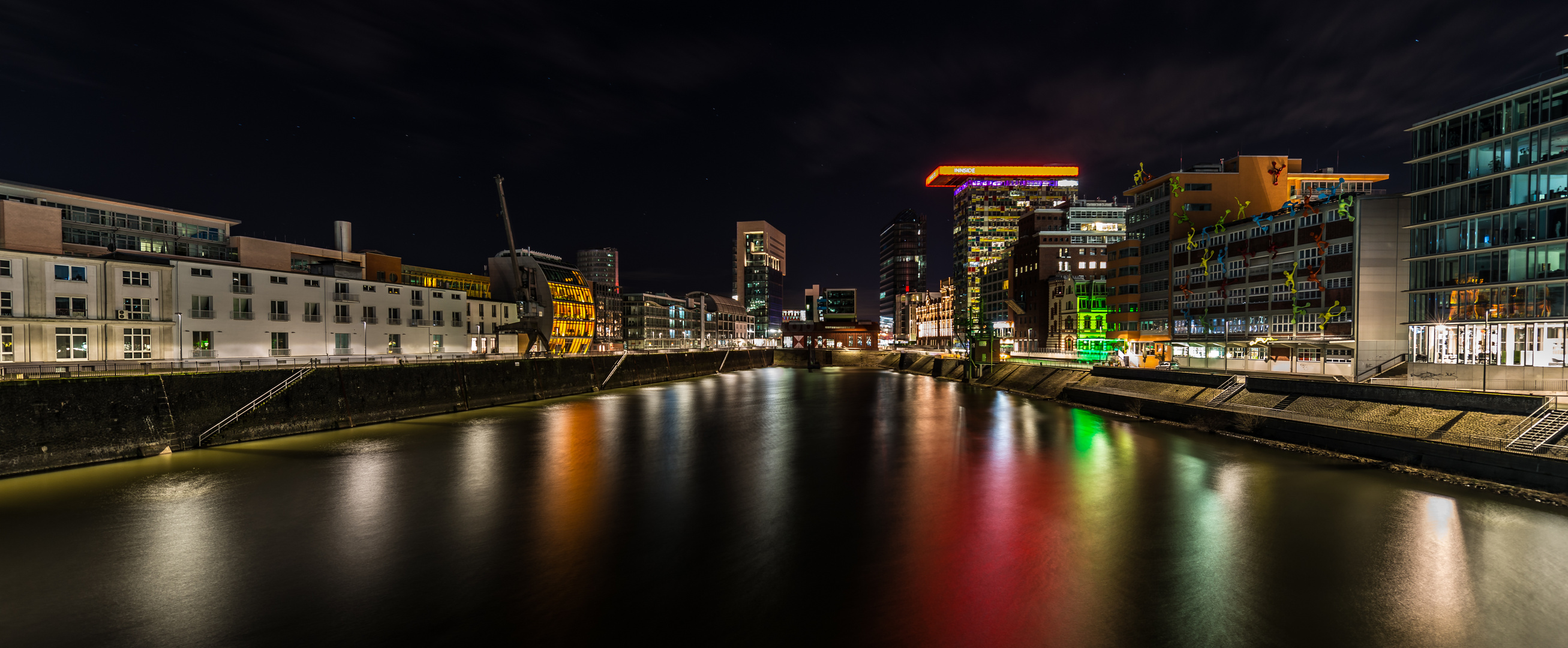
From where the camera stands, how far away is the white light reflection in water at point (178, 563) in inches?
503

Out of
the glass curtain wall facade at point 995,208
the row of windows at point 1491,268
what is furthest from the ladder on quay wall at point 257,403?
the glass curtain wall facade at point 995,208

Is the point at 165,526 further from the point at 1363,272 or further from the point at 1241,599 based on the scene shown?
the point at 1363,272

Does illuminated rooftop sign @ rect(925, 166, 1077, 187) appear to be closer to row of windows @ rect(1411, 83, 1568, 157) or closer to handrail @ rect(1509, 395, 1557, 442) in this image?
row of windows @ rect(1411, 83, 1568, 157)

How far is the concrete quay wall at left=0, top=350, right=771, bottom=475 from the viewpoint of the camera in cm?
2470

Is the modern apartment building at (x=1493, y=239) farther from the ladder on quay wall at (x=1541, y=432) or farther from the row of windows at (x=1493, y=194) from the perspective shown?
the ladder on quay wall at (x=1541, y=432)

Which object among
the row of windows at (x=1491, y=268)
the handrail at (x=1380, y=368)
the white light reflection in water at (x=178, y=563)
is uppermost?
the row of windows at (x=1491, y=268)

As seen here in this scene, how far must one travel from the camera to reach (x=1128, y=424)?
42.7m

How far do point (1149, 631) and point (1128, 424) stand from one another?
3485cm

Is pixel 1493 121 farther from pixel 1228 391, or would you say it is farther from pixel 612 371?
pixel 612 371

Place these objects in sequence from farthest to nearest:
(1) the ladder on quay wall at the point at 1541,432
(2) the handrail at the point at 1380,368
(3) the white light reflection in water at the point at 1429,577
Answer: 1. (2) the handrail at the point at 1380,368
2. (1) the ladder on quay wall at the point at 1541,432
3. (3) the white light reflection in water at the point at 1429,577

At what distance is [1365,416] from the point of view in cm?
3038

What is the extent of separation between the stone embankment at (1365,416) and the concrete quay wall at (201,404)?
5484 centimetres

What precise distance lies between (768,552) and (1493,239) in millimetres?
55257

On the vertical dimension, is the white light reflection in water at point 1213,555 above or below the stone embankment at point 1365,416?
below
